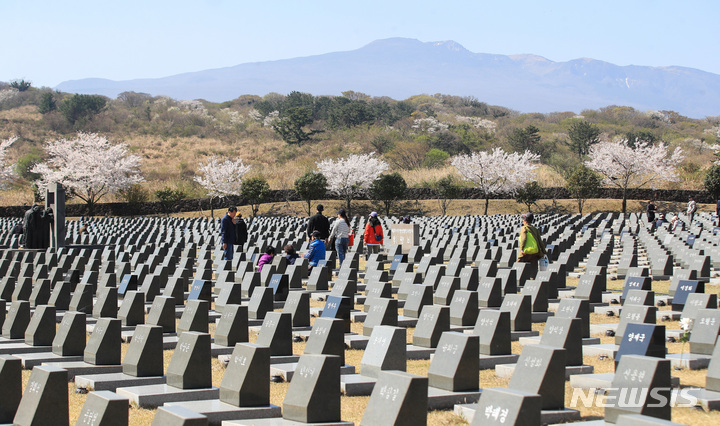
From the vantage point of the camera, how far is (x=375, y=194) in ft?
189

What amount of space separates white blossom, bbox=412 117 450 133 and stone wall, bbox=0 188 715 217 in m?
34.9

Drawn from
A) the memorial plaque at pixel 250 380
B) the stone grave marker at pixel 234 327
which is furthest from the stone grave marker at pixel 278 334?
the memorial plaque at pixel 250 380

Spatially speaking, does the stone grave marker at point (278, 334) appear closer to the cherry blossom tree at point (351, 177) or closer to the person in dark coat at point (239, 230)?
the person in dark coat at point (239, 230)

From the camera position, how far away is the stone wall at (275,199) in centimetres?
5959

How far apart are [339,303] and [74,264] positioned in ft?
32.8

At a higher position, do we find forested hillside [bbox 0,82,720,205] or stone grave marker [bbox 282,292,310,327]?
forested hillside [bbox 0,82,720,205]

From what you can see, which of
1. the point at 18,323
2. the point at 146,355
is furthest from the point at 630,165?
the point at 146,355

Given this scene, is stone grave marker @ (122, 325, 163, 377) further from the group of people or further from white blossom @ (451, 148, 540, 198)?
white blossom @ (451, 148, 540, 198)

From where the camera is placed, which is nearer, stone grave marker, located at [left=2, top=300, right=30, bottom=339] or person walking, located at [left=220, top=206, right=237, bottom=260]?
stone grave marker, located at [left=2, top=300, right=30, bottom=339]

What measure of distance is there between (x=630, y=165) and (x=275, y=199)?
27682 mm

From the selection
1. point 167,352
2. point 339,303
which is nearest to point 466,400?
point 339,303

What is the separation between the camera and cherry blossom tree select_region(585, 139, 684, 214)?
201ft

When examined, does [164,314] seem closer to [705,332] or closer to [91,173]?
[705,332]

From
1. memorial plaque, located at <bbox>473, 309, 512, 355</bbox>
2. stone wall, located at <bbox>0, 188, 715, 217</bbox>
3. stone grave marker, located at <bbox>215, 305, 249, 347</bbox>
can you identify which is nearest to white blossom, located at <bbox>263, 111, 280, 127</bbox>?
stone wall, located at <bbox>0, 188, 715, 217</bbox>
